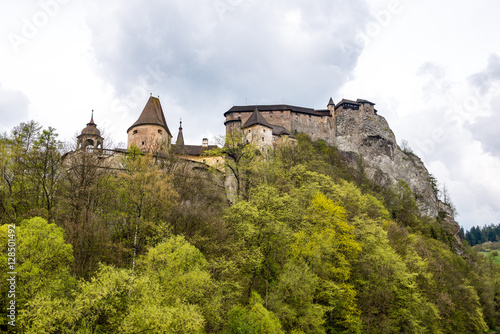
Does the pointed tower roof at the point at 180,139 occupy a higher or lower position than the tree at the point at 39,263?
higher

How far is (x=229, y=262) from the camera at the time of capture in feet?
67.2

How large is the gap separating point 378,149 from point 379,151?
497 mm

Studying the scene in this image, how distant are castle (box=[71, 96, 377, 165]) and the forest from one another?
887 cm

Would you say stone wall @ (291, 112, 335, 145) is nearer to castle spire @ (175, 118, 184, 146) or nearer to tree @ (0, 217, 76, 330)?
castle spire @ (175, 118, 184, 146)

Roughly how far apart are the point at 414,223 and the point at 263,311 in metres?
48.1

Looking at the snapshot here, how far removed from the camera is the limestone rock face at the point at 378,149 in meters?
80.8

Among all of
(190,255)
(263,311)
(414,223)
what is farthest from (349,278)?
(414,223)

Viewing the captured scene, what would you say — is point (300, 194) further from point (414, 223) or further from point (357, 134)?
point (357, 134)

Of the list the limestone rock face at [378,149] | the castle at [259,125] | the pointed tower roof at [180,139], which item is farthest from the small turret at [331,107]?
the pointed tower roof at [180,139]

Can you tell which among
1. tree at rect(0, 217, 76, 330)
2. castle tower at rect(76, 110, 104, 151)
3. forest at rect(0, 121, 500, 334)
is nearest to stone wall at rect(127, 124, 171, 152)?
castle tower at rect(76, 110, 104, 151)

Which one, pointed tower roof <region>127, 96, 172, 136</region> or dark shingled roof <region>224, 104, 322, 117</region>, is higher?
dark shingled roof <region>224, 104, 322, 117</region>

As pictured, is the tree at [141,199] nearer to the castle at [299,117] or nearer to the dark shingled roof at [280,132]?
the castle at [299,117]

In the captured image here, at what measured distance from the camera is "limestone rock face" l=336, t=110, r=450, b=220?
8081 centimetres

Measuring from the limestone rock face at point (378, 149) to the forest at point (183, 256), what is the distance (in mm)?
46610
